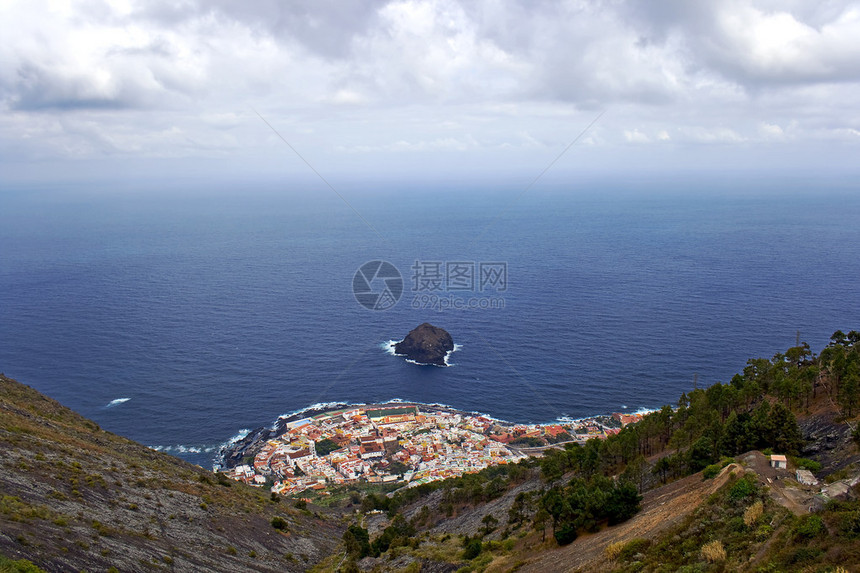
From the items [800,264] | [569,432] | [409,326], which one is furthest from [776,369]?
[800,264]

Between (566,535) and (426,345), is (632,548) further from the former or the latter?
(426,345)

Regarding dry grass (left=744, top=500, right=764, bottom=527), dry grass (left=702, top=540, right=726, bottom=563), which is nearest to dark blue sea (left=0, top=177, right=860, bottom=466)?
dry grass (left=744, top=500, right=764, bottom=527)

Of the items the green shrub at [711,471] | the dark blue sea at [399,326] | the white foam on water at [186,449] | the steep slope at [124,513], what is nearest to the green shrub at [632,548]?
the green shrub at [711,471]

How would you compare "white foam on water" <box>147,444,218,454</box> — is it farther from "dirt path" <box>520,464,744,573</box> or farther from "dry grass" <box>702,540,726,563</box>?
"dry grass" <box>702,540,726,563</box>

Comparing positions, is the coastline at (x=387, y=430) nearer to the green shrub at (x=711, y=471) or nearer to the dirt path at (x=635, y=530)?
the green shrub at (x=711, y=471)

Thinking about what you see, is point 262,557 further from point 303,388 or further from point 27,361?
point 27,361

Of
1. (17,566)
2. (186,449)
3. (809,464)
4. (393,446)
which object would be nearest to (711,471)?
(809,464)
